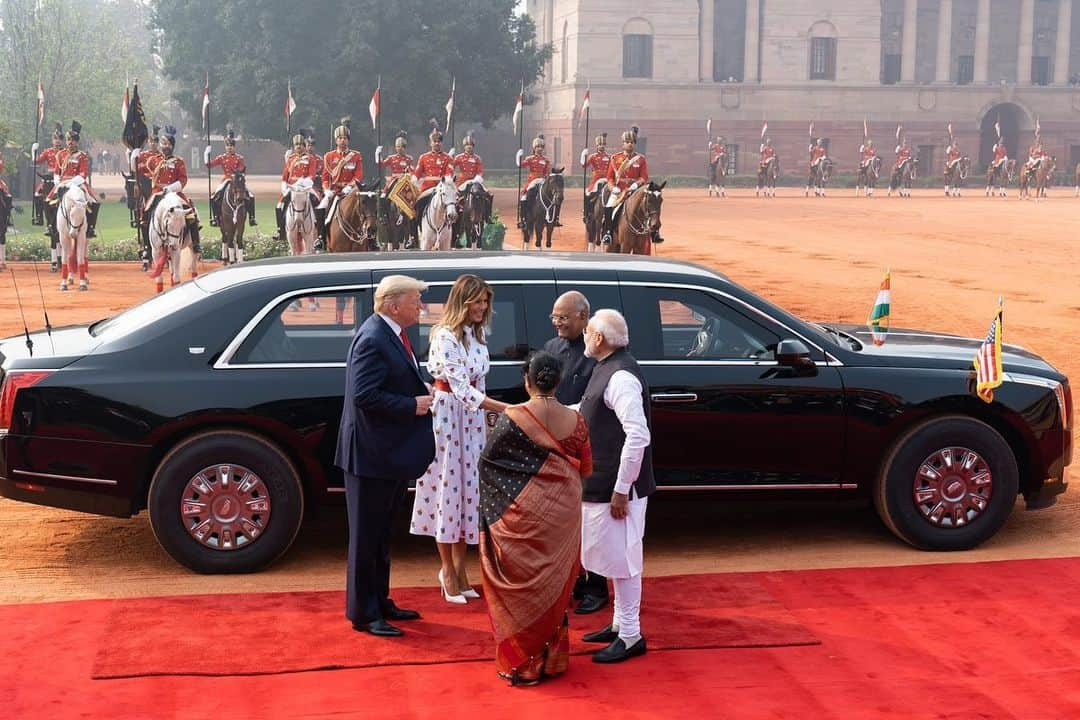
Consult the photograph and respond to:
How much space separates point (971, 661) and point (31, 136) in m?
51.1

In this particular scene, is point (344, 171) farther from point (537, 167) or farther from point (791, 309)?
point (537, 167)

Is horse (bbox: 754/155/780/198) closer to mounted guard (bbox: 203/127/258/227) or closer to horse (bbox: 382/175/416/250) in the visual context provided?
mounted guard (bbox: 203/127/258/227)

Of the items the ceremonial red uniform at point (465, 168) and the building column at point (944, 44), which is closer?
the ceremonial red uniform at point (465, 168)

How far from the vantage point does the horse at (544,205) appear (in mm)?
31891

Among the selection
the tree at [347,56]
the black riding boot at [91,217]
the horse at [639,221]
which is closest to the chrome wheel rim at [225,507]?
the horse at [639,221]

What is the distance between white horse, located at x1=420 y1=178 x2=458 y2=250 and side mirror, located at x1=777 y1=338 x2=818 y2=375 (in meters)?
16.6

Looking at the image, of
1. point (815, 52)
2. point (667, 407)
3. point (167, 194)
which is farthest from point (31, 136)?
point (667, 407)

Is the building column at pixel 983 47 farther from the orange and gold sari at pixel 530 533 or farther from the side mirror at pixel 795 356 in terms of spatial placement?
the orange and gold sari at pixel 530 533

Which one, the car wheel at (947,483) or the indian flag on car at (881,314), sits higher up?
the indian flag on car at (881,314)

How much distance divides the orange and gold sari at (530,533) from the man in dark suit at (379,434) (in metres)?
0.67

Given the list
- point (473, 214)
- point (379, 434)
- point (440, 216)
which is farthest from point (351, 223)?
point (379, 434)

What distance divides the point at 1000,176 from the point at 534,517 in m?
66.9

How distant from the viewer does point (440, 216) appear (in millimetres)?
24859

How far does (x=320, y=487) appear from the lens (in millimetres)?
8266
